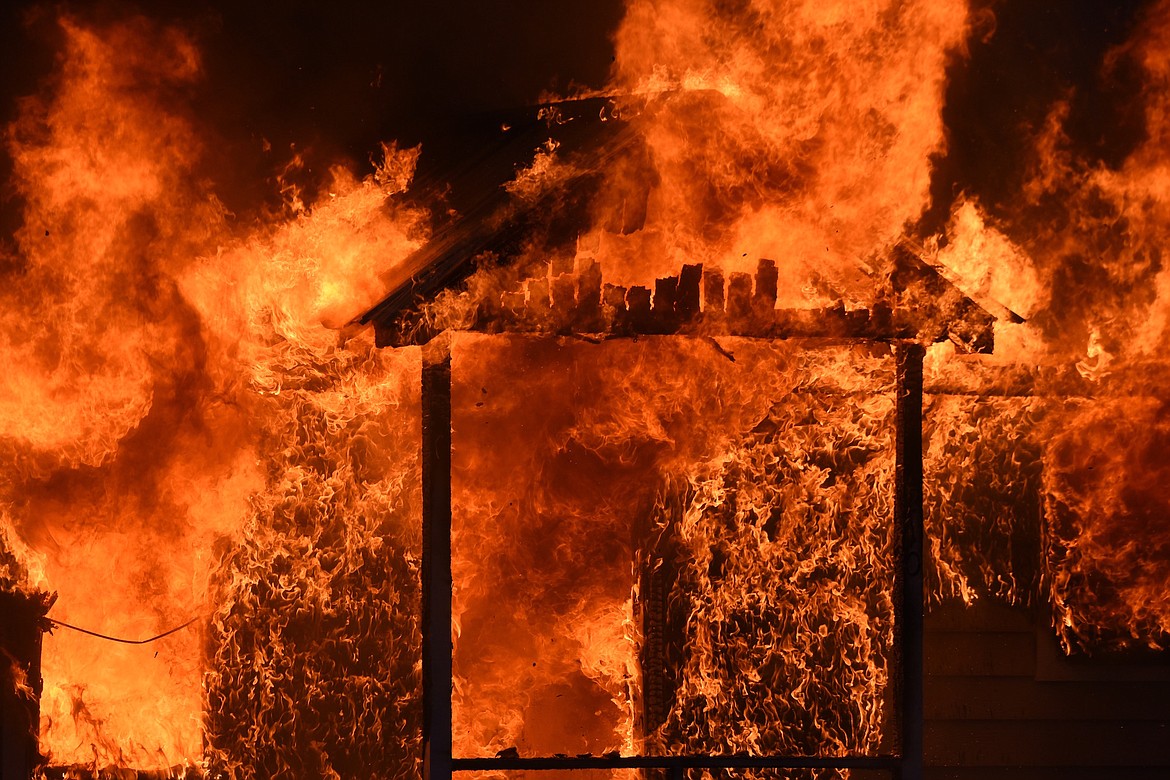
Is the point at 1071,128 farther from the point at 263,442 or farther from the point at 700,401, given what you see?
the point at 263,442

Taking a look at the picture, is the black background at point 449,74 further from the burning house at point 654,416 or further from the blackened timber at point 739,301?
the blackened timber at point 739,301

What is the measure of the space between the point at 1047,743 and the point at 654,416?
3608mm

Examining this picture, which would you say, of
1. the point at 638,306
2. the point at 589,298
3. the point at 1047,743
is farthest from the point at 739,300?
the point at 1047,743

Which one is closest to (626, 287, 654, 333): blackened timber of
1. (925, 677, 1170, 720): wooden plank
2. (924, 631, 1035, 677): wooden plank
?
(924, 631, 1035, 677): wooden plank

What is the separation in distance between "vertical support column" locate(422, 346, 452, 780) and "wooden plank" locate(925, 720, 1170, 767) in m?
3.52

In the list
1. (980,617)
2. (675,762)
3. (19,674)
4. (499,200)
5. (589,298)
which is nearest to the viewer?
(589,298)

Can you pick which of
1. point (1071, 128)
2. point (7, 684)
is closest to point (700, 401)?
point (1071, 128)

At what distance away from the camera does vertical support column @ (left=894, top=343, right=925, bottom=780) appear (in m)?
4.63

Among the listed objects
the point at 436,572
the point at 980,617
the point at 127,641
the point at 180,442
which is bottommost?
the point at 127,641

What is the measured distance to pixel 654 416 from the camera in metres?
6.00

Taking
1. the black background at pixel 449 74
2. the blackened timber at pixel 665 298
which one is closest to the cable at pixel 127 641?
the black background at pixel 449 74

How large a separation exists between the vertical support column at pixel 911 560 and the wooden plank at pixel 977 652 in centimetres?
133

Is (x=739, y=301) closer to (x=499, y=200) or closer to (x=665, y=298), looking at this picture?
(x=665, y=298)

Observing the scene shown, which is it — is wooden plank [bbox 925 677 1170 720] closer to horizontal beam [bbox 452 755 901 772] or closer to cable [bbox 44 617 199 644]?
horizontal beam [bbox 452 755 901 772]
